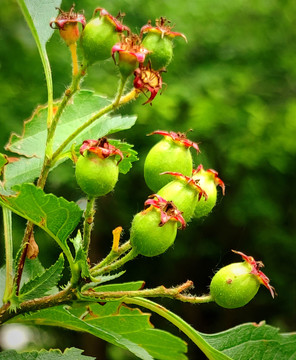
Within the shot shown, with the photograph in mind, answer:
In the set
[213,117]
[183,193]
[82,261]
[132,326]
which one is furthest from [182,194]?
[213,117]

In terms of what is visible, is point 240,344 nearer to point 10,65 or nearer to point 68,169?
point 68,169

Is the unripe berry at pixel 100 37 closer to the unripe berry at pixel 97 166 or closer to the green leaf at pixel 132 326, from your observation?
the unripe berry at pixel 97 166

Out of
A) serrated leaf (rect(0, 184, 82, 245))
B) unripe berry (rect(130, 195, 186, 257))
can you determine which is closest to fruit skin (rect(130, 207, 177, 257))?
unripe berry (rect(130, 195, 186, 257))

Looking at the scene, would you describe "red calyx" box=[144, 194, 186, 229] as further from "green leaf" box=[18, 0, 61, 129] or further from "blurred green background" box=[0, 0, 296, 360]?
"blurred green background" box=[0, 0, 296, 360]

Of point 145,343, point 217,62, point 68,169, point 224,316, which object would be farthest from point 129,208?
point 145,343

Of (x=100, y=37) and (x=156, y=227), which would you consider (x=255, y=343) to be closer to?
(x=156, y=227)
